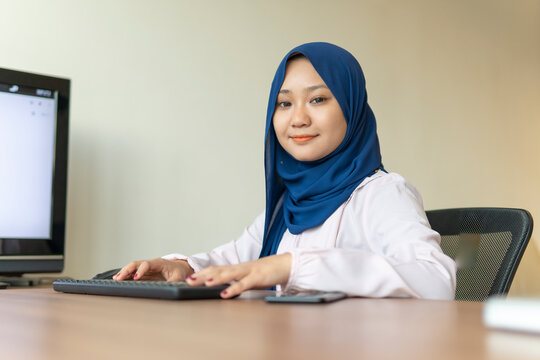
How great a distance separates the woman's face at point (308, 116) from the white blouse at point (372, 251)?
136mm

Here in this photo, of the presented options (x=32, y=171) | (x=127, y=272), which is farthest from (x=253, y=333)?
(x=32, y=171)

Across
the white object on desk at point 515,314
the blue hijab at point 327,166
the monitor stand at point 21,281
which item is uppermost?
the blue hijab at point 327,166

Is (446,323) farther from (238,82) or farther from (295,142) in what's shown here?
(238,82)

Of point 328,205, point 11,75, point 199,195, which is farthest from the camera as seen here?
point 199,195

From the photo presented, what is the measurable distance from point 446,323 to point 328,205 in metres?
0.77

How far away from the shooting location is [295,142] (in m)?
1.35

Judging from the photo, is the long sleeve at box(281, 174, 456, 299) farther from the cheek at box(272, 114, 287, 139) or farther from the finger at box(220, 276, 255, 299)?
the cheek at box(272, 114, 287, 139)

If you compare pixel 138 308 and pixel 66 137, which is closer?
pixel 138 308

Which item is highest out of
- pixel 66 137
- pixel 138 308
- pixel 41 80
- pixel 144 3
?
pixel 144 3

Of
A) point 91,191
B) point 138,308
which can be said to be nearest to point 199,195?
point 91,191

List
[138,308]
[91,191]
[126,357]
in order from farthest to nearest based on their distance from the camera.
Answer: [91,191], [138,308], [126,357]

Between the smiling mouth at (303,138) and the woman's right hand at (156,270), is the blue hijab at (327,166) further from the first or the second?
the woman's right hand at (156,270)

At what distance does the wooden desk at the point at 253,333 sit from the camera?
350mm

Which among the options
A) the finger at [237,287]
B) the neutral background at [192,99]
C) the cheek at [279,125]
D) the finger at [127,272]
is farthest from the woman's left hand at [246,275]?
the neutral background at [192,99]
